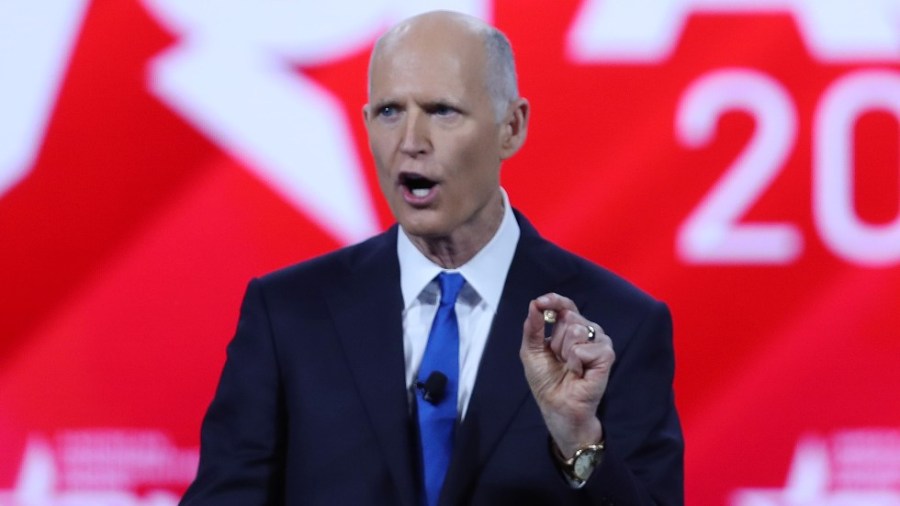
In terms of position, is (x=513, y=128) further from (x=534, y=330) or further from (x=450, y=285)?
(x=534, y=330)

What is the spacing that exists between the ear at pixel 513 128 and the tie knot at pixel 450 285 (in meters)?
0.20

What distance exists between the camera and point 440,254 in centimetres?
198

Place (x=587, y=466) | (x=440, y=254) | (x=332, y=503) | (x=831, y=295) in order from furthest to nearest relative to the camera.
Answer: (x=831, y=295) → (x=440, y=254) → (x=332, y=503) → (x=587, y=466)

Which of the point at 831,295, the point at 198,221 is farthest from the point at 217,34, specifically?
the point at 831,295

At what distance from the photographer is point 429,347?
188 cm

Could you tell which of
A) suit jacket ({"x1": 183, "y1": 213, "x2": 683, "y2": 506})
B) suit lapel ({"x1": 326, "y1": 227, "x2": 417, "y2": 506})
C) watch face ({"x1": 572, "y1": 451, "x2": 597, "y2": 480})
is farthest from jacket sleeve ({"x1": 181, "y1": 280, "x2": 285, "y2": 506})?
watch face ({"x1": 572, "y1": 451, "x2": 597, "y2": 480})

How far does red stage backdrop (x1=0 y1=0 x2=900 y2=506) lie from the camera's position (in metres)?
2.55

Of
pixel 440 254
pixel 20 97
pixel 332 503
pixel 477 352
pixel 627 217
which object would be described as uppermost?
pixel 20 97

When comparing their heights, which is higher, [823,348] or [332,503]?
[823,348]

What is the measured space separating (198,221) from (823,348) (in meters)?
1.23

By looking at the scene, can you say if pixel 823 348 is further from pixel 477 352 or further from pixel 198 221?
pixel 198 221

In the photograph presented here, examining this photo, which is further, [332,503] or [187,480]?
[187,480]

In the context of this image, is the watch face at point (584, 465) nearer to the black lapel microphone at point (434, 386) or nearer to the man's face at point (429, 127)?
the black lapel microphone at point (434, 386)

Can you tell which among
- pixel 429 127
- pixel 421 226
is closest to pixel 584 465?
pixel 421 226
